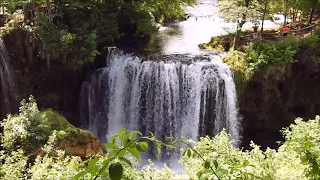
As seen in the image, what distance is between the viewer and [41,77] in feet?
52.4

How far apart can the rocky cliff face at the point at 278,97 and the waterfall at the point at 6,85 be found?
10.4m

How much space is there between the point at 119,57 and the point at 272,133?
339 inches

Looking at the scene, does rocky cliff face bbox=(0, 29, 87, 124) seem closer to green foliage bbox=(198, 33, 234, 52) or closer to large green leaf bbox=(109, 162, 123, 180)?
green foliage bbox=(198, 33, 234, 52)

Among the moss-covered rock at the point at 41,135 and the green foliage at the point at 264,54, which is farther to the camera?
the green foliage at the point at 264,54

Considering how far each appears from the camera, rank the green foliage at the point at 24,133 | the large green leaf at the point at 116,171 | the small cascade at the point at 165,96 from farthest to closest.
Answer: the small cascade at the point at 165,96, the green foliage at the point at 24,133, the large green leaf at the point at 116,171

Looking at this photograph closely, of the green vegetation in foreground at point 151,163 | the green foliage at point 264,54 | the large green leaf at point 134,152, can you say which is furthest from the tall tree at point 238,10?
the large green leaf at point 134,152

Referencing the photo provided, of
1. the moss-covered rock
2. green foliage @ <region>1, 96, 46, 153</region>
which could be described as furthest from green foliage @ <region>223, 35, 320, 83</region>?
green foliage @ <region>1, 96, 46, 153</region>

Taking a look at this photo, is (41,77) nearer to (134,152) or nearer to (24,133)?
(24,133)

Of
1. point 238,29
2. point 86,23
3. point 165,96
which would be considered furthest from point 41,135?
point 238,29

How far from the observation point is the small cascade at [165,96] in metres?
15.6

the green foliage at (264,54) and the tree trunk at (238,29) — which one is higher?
the tree trunk at (238,29)

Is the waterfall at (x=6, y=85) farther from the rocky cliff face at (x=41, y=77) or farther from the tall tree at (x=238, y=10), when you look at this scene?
the tall tree at (x=238, y=10)

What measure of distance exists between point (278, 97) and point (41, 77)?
11386 millimetres

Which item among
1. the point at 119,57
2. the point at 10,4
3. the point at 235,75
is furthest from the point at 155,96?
the point at 10,4
